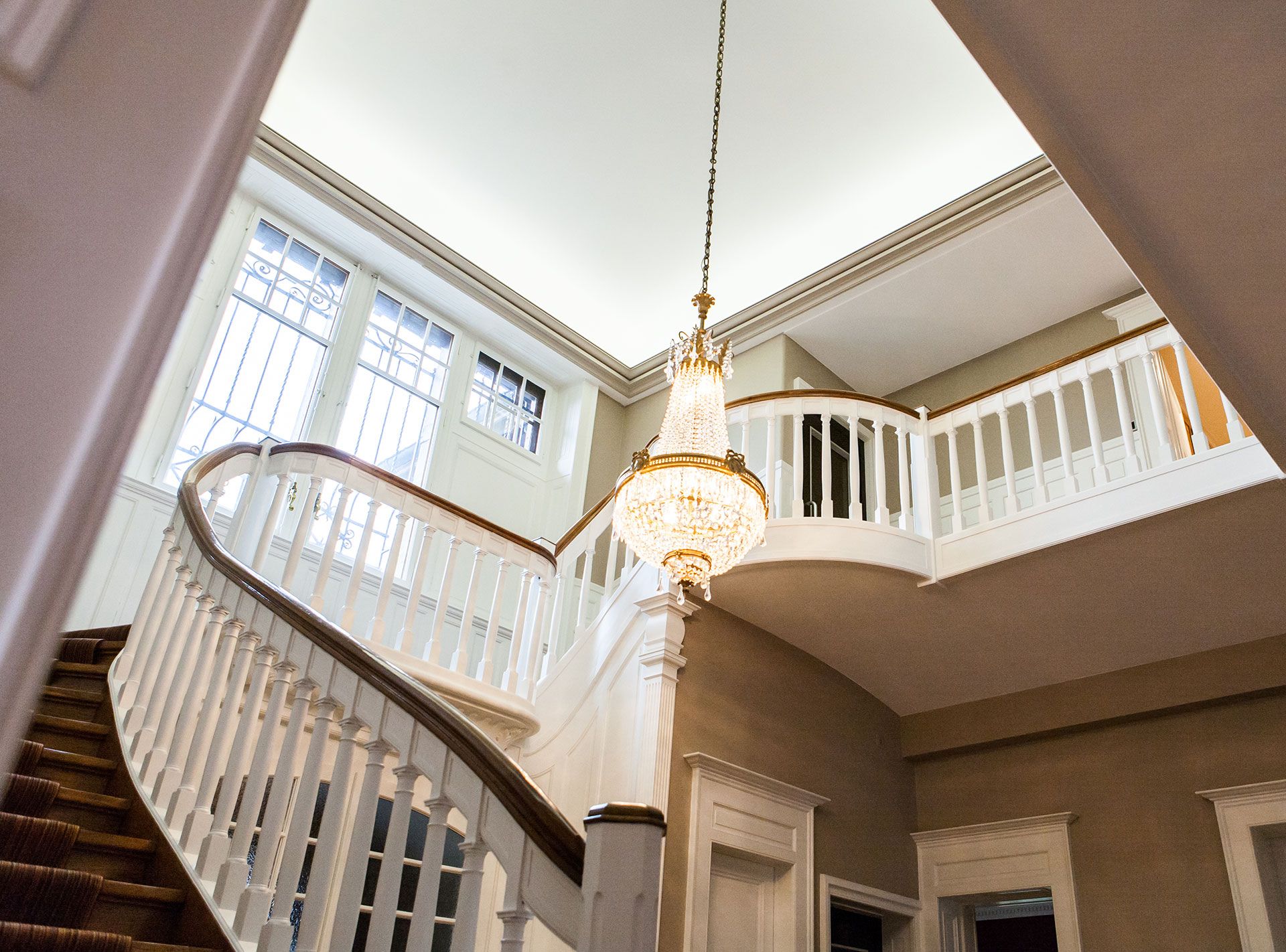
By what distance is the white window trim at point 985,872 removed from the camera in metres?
5.63

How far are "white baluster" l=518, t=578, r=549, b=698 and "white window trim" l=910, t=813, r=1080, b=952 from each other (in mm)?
3039

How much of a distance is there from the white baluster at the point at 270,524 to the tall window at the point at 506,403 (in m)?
3.76

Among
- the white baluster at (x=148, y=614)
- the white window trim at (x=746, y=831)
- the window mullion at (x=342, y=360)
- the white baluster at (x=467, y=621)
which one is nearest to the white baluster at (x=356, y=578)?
the white baluster at (x=467, y=621)

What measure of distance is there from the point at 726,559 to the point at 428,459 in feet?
14.0

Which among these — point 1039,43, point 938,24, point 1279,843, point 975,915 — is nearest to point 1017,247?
point 938,24

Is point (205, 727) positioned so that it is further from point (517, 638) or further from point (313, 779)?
point (517, 638)

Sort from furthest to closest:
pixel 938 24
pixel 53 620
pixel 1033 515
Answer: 1. pixel 938 24
2. pixel 1033 515
3. pixel 53 620

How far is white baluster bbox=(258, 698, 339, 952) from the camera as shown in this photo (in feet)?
7.29

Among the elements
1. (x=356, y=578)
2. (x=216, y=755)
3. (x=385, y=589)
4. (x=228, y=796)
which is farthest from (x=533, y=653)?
(x=228, y=796)

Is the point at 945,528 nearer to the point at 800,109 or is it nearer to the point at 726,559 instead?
the point at 800,109

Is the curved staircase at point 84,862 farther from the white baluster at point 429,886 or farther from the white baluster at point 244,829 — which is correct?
the white baluster at point 429,886

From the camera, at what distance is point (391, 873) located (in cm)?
203

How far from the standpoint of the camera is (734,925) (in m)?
5.04

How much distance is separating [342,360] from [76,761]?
462 cm
